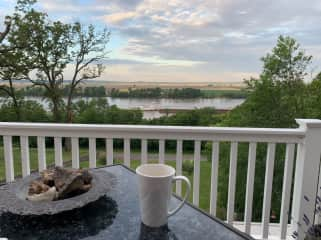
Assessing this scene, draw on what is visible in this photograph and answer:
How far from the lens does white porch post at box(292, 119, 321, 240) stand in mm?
1828

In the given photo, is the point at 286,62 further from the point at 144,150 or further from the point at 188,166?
the point at 144,150

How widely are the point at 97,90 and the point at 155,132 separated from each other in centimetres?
167

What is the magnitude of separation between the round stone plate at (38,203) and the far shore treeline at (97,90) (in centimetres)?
132

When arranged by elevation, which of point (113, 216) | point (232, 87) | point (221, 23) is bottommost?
point (113, 216)

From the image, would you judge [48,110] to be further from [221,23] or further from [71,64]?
[221,23]

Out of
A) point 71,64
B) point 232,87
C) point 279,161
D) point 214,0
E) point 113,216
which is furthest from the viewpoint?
point 279,161

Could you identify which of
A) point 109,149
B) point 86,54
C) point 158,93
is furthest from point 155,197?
point 86,54

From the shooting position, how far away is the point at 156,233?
31.3 inches

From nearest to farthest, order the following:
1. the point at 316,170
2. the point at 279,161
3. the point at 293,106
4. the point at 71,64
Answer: the point at 316,170, the point at 71,64, the point at 279,161, the point at 293,106

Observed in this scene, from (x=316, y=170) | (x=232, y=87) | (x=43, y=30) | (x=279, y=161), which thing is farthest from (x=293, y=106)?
(x=43, y=30)

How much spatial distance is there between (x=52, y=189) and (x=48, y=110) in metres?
2.96

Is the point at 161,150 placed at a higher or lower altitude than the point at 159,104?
lower

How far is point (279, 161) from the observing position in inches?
173

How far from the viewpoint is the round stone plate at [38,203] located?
81 cm
